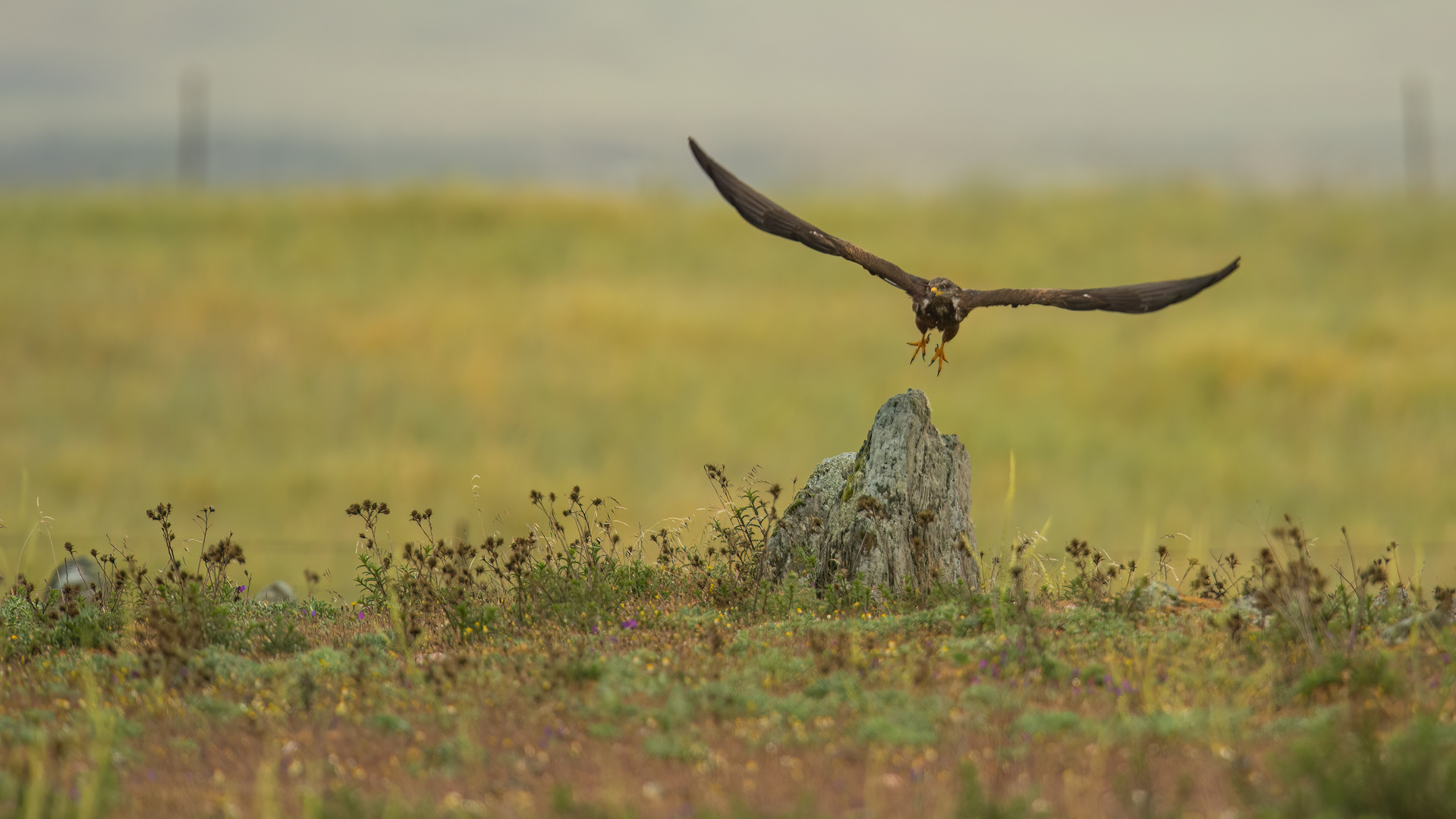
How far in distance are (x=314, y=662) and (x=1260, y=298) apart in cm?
3391

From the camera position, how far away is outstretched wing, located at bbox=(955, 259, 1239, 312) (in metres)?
7.81

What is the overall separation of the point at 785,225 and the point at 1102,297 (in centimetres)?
226

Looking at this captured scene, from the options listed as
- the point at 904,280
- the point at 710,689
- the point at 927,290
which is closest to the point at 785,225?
the point at 904,280

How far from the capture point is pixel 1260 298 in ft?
116

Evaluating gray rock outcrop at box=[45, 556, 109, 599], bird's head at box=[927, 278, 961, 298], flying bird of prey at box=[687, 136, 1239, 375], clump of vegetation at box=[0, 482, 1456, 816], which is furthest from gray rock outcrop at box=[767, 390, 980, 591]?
gray rock outcrop at box=[45, 556, 109, 599]

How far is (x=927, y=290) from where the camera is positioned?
8.40m

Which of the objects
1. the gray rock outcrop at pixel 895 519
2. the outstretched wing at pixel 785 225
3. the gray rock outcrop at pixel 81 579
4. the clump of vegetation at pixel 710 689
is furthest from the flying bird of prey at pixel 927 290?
the gray rock outcrop at pixel 81 579

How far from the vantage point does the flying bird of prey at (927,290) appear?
8.08m

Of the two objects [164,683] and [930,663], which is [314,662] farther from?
[930,663]

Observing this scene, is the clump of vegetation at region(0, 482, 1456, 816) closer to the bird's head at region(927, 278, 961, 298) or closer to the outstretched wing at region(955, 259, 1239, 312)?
the outstretched wing at region(955, 259, 1239, 312)

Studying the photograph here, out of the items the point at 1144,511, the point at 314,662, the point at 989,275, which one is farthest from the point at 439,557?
the point at 989,275

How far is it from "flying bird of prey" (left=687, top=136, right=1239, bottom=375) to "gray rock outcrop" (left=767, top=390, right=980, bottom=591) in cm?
89

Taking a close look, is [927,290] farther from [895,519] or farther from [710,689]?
[710,689]

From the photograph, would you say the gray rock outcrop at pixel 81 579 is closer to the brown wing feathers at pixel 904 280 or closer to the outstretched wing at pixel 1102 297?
the brown wing feathers at pixel 904 280
